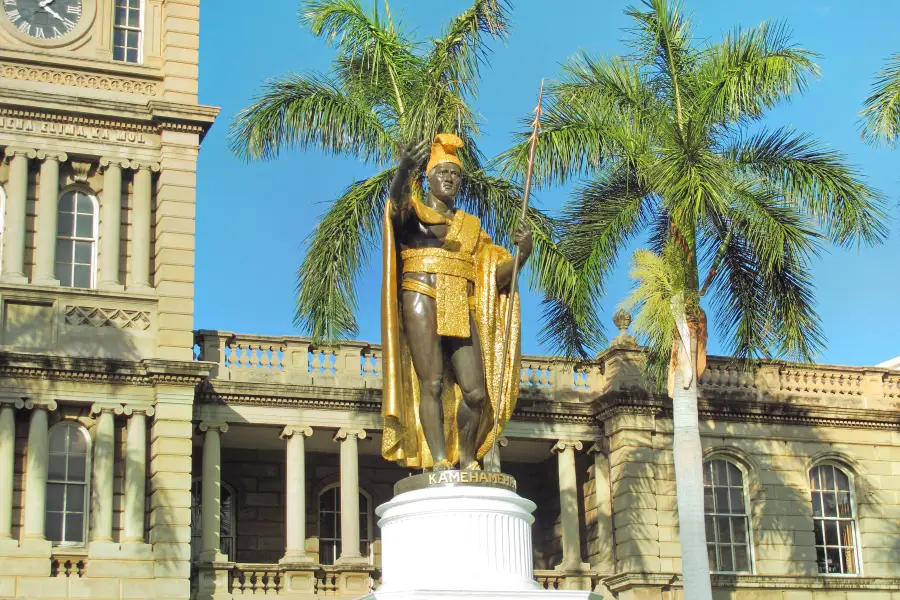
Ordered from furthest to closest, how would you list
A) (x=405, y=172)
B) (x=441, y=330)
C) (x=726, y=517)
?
(x=726, y=517), (x=441, y=330), (x=405, y=172)

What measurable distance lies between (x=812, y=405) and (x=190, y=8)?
1483 cm

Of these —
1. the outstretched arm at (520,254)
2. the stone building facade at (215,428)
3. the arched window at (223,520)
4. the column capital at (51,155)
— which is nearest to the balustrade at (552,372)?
the stone building facade at (215,428)

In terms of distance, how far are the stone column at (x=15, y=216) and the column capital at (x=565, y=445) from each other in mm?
10665

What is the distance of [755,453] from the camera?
98.1 ft

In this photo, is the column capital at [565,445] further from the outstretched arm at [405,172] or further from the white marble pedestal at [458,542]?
the white marble pedestal at [458,542]

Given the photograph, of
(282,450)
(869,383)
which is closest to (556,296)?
(282,450)

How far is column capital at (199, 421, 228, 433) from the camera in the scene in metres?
27.1

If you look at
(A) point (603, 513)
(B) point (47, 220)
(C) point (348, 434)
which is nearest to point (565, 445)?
(A) point (603, 513)

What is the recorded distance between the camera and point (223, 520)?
28984 mm

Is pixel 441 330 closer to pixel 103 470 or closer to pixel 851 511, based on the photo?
pixel 103 470

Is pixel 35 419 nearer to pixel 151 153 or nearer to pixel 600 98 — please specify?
pixel 151 153

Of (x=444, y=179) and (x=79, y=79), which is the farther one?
(x=79, y=79)

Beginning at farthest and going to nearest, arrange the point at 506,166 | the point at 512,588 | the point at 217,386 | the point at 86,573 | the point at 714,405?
the point at 714,405, the point at 217,386, the point at 86,573, the point at 506,166, the point at 512,588

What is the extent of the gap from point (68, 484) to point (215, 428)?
9.89 feet
